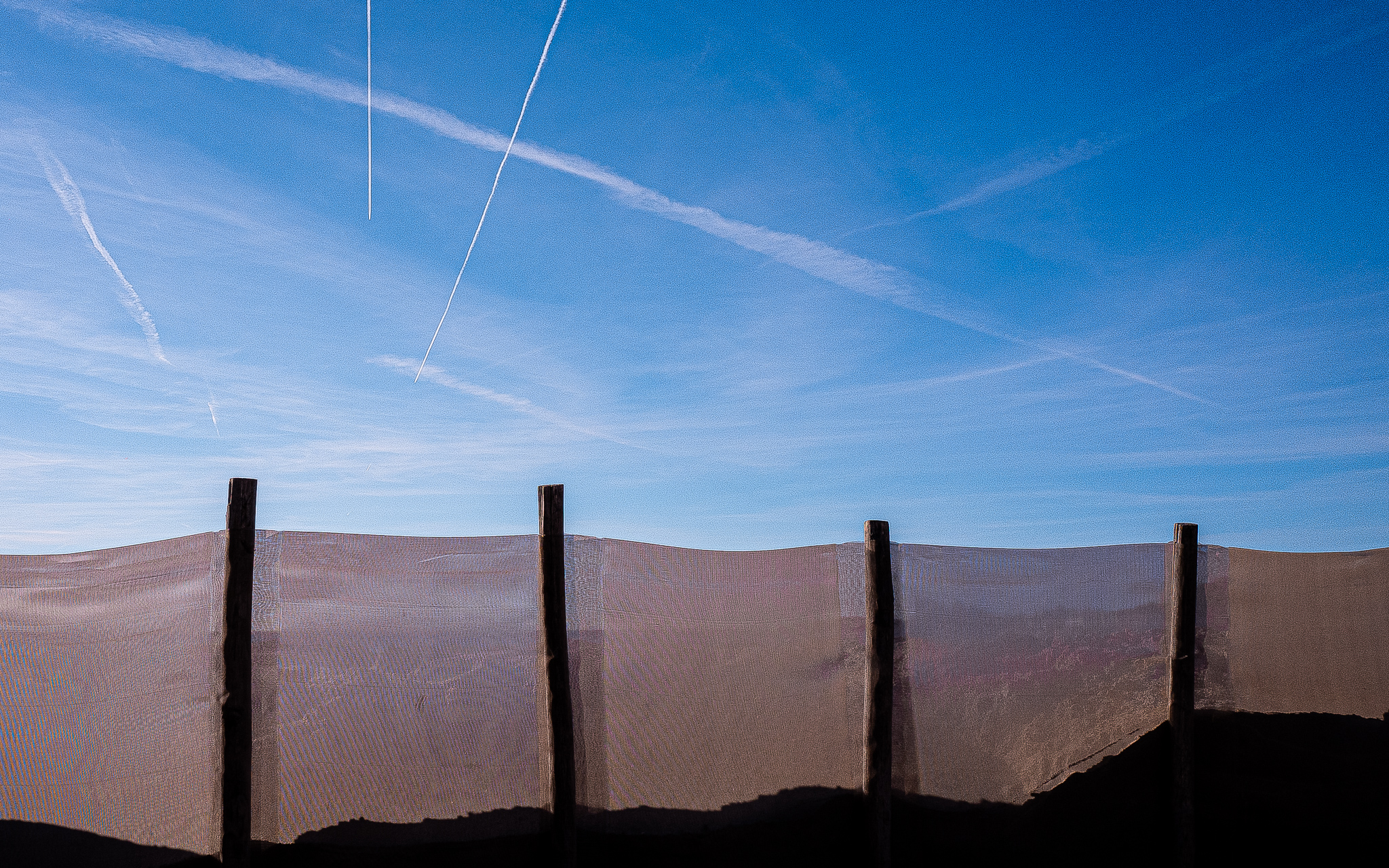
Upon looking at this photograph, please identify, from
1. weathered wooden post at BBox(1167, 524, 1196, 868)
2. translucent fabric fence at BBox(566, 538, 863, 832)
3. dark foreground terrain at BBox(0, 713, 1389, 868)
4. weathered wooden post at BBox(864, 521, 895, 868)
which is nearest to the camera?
dark foreground terrain at BBox(0, 713, 1389, 868)

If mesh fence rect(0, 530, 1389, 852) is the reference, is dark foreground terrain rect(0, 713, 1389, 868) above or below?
below

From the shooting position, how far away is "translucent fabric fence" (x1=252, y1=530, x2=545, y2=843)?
16.1ft

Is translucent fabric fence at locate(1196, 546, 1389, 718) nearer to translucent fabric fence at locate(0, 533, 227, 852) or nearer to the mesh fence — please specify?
the mesh fence

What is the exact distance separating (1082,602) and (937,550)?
1.16 metres

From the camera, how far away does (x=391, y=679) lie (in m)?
5.07

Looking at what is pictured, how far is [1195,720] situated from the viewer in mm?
6227

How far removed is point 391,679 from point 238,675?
789 mm

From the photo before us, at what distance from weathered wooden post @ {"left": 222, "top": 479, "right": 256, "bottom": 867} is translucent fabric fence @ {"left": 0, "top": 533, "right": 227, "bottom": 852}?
0.24 feet

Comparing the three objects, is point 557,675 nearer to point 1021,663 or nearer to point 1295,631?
point 1021,663

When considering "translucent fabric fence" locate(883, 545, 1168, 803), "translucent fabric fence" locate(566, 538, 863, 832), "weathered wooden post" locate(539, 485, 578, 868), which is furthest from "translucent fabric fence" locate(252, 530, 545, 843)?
"translucent fabric fence" locate(883, 545, 1168, 803)

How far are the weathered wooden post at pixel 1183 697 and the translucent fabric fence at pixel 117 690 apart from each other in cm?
600

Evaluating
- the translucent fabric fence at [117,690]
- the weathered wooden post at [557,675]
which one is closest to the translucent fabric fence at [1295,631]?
the weathered wooden post at [557,675]

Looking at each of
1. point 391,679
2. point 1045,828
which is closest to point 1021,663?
point 1045,828

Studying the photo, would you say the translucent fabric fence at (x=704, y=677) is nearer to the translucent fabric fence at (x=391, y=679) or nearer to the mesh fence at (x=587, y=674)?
the mesh fence at (x=587, y=674)
